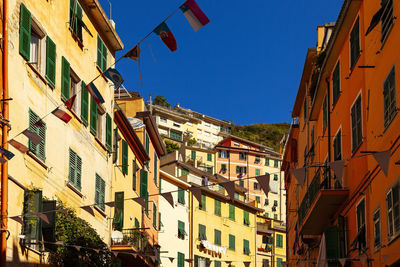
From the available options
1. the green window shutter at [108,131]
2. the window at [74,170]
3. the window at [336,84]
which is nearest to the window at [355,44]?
the window at [336,84]

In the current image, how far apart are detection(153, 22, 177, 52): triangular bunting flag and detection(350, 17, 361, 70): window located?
6.02 meters

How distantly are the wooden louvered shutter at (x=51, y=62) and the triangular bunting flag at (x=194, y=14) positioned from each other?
8.38 metres

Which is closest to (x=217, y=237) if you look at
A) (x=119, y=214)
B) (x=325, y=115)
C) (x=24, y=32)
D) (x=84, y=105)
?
(x=119, y=214)

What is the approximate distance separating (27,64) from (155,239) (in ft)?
81.4

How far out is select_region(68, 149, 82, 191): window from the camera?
2812 centimetres

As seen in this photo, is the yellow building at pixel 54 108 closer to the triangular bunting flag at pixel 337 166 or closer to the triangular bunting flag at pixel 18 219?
the triangular bunting flag at pixel 18 219

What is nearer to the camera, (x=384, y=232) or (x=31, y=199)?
(x=384, y=232)

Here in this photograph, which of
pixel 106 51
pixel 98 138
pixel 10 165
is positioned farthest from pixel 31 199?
pixel 106 51

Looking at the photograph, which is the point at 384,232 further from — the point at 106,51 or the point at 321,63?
the point at 106,51

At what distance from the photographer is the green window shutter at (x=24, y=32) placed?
2331 cm

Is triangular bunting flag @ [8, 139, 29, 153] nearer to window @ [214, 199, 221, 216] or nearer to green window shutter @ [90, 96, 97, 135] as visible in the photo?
green window shutter @ [90, 96, 97, 135]

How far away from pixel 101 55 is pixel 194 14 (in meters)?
14.7

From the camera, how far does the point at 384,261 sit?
64.9 feet

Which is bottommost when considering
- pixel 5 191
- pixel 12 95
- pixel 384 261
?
pixel 384 261
